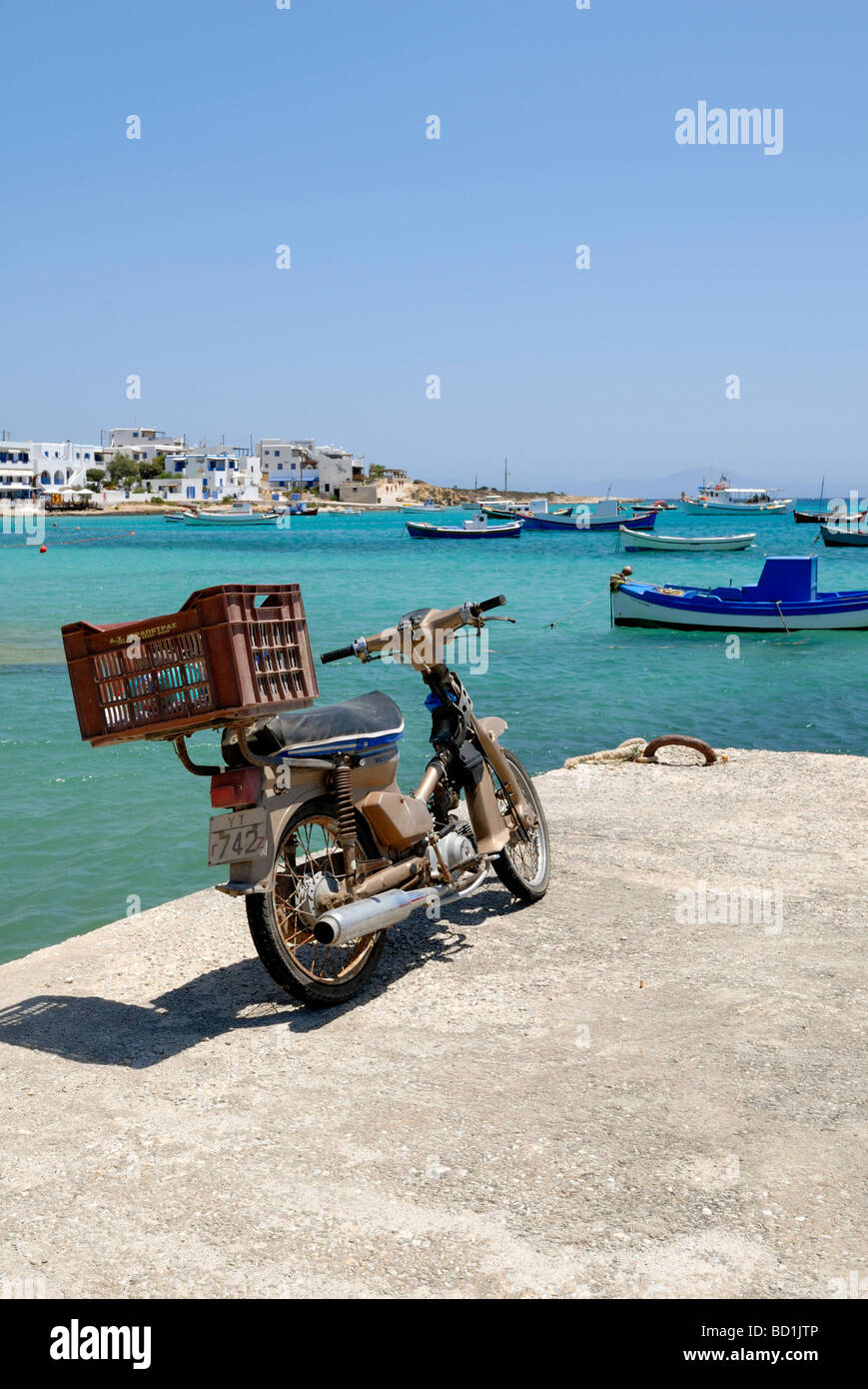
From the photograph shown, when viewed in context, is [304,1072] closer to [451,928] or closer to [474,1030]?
[474,1030]

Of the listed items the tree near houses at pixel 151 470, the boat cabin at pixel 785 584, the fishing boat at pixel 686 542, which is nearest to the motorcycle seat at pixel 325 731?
the boat cabin at pixel 785 584

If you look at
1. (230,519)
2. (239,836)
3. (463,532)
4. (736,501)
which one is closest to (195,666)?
(239,836)

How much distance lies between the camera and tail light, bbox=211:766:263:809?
4680 mm

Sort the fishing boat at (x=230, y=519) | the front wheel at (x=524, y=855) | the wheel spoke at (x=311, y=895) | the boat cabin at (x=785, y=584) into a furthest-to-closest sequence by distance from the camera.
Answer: the fishing boat at (x=230, y=519) < the boat cabin at (x=785, y=584) < the front wheel at (x=524, y=855) < the wheel spoke at (x=311, y=895)

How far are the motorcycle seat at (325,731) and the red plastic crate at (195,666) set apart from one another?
0.20 meters

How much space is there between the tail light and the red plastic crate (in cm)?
29

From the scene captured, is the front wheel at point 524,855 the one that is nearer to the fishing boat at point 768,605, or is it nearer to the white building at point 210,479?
the fishing boat at point 768,605

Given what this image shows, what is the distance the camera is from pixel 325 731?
5.01 metres

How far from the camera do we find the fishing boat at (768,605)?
27.2 meters

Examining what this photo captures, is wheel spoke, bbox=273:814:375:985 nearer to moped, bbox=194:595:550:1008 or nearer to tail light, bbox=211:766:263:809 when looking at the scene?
moped, bbox=194:595:550:1008

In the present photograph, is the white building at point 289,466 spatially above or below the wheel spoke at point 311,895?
above
